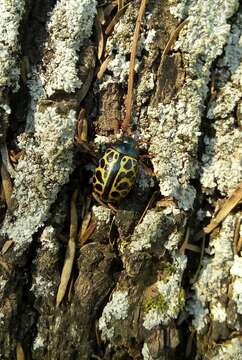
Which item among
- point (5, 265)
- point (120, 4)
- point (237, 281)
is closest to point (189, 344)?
point (237, 281)

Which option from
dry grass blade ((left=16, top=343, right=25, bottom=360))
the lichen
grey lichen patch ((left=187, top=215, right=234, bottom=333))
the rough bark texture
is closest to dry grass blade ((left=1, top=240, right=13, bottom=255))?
the rough bark texture

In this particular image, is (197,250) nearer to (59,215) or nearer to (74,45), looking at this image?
(59,215)

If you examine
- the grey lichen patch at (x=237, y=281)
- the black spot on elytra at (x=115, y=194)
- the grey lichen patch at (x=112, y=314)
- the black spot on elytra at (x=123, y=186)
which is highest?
the black spot on elytra at (x=123, y=186)

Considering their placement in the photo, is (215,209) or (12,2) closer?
(12,2)

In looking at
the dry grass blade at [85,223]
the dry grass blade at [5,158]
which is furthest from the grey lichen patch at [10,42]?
the dry grass blade at [85,223]

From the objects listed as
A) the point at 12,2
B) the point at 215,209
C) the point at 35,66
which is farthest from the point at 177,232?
the point at 12,2

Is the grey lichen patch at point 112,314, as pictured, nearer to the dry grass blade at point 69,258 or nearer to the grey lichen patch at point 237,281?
the dry grass blade at point 69,258

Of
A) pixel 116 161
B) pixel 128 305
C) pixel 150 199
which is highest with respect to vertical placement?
pixel 116 161
